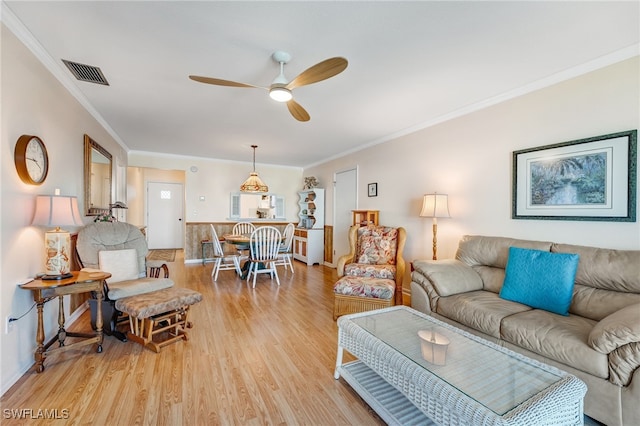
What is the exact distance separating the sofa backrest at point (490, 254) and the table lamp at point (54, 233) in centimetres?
348

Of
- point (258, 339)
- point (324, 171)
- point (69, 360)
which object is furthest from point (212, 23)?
point (324, 171)

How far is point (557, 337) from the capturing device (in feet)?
5.49

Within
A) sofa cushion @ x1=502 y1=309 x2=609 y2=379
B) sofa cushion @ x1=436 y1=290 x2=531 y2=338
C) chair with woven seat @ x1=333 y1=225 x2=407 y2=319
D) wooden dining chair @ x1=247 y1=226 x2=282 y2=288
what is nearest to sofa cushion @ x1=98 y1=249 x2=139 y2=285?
wooden dining chair @ x1=247 y1=226 x2=282 y2=288

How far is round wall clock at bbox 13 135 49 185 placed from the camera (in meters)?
1.91

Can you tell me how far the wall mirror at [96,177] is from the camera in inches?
124

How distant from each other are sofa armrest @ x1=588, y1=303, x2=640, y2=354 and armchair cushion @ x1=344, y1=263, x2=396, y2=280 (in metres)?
1.80

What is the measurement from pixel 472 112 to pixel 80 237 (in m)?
4.27

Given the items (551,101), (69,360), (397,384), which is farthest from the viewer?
(551,101)

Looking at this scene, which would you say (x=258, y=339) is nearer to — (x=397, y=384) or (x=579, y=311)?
(x=397, y=384)

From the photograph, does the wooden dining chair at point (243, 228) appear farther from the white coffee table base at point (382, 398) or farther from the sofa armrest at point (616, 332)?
the sofa armrest at point (616, 332)

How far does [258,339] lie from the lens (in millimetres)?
2576

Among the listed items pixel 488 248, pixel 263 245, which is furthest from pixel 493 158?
pixel 263 245

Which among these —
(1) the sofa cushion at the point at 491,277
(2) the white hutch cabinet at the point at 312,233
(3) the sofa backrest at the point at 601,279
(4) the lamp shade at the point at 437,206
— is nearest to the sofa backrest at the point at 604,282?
(3) the sofa backrest at the point at 601,279

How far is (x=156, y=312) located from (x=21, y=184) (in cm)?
132
